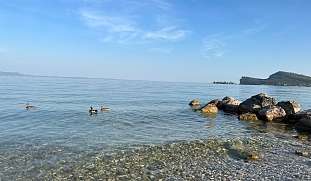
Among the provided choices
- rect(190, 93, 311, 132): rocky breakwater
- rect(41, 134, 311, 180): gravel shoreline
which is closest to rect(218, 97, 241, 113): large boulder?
rect(190, 93, 311, 132): rocky breakwater

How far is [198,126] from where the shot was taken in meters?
33.2

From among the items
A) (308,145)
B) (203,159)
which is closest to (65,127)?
(203,159)

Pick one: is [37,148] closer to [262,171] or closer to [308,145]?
[262,171]

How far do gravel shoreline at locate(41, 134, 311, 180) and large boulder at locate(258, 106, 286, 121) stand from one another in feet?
46.8

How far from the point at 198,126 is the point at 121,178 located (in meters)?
17.8

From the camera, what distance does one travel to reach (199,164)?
18.9 metres

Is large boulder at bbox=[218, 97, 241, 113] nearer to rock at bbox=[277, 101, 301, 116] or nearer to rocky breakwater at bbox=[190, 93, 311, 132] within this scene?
rocky breakwater at bbox=[190, 93, 311, 132]

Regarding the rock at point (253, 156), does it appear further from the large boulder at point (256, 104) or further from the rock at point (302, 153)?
the large boulder at point (256, 104)

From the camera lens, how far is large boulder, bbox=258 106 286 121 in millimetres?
38938

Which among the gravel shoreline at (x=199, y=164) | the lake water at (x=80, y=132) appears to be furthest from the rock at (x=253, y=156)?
the lake water at (x=80, y=132)

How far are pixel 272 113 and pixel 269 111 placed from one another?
392mm

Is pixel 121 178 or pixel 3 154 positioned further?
pixel 3 154

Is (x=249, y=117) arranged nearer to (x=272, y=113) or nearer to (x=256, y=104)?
(x=272, y=113)

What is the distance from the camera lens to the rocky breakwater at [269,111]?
35281 millimetres
